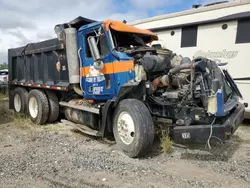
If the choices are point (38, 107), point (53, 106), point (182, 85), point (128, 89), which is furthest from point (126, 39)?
point (38, 107)

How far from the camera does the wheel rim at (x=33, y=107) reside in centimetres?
707

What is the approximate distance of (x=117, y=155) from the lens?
439cm

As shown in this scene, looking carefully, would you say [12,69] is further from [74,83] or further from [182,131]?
[182,131]

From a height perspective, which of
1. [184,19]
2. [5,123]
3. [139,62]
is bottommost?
[5,123]

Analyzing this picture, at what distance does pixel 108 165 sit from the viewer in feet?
12.8

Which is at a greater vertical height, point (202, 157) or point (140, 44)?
point (140, 44)

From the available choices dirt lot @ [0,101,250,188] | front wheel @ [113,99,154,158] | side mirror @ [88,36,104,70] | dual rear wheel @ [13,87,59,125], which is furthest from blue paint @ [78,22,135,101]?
dual rear wheel @ [13,87,59,125]

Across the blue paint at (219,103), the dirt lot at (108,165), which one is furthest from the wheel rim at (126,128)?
the blue paint at (219,103)

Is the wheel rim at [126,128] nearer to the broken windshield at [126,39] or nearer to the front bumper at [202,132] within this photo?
the front bumper at [202,132]

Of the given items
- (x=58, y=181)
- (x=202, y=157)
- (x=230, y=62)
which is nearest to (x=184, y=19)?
(x=230, y=62)

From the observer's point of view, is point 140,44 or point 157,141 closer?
point 157,141

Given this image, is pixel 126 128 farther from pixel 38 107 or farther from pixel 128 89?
pixel 38 107

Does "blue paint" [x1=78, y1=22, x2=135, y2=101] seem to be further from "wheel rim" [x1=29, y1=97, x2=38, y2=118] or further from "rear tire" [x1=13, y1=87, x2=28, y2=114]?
"rear tire" [x1=13, y1=87, x2=28, y2=114]

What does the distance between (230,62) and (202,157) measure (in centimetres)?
312
